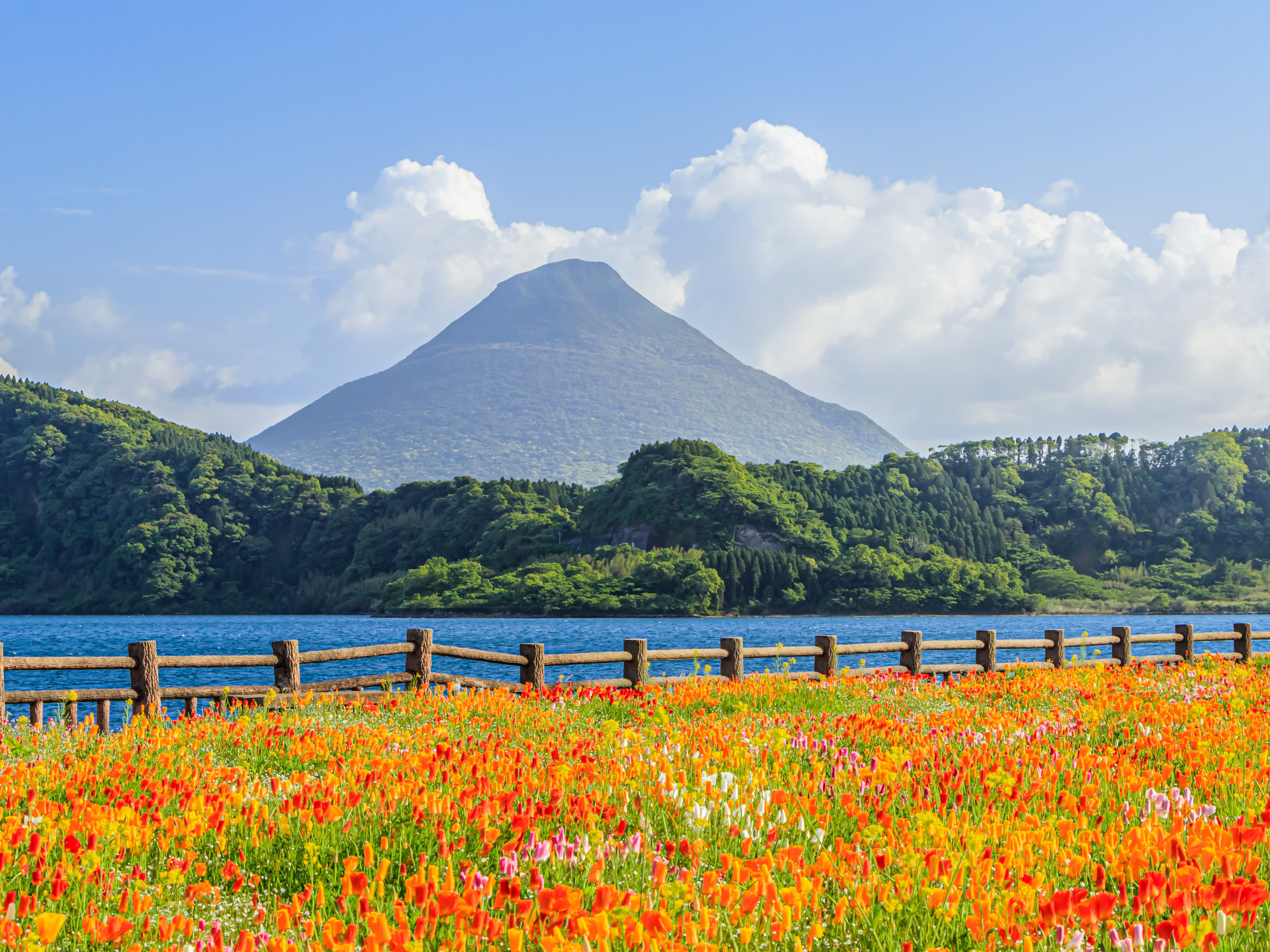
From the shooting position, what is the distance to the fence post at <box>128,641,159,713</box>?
11.3 m

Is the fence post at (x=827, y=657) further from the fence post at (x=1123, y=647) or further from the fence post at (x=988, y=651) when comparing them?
the fence post at (x=1123, y=647)

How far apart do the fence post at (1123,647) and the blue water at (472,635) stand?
81cm

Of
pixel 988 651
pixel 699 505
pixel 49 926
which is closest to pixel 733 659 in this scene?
pixel 988 651

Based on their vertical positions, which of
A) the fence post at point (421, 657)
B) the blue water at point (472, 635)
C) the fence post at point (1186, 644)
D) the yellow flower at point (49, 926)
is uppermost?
the yellow flower at point (49, 926)

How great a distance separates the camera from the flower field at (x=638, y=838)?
3295 millimetres

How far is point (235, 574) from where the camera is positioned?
472ft

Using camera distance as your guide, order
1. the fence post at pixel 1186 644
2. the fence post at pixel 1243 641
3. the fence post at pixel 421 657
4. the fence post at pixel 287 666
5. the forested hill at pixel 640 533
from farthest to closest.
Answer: the forested hill at pixel 640 533
the fence post at pixel 1186 644
the fence post at pixel 1243 641
the fence post at pixel 421 657
the fence post at pixel 287 666

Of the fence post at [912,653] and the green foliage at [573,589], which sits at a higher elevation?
the fence post at [912,653]

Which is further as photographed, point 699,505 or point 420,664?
point 699,505

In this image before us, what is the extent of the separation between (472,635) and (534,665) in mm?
73113

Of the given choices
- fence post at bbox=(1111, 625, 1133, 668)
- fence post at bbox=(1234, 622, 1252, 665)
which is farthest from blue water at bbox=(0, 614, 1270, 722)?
fence post at bbox=(1234, 622, 1252, 665)

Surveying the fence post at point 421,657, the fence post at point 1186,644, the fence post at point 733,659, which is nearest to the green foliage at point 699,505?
the fence post at point 1186,644

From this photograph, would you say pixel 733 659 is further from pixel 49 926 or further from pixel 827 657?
pixel 49 926

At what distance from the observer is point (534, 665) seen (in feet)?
42.9
